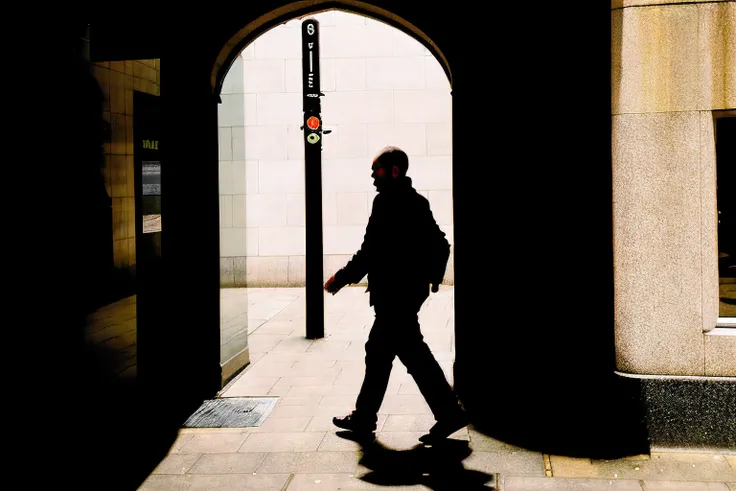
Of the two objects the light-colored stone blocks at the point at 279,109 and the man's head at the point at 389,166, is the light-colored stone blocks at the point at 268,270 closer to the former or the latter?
the light-colored stone blocks at the point at 279,109

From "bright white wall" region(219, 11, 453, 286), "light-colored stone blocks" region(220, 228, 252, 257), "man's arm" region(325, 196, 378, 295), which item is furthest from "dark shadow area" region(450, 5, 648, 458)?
"bright white wall" region(219, 11, 453, 286)

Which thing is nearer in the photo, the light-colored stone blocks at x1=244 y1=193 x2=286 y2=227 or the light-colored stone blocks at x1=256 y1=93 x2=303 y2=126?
the light-colored stone blocks at x1=256 y1=93 x2=303 y2=126

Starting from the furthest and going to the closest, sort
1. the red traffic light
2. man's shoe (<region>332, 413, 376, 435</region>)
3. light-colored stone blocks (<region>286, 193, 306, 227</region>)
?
light-colored stone blocks (<region>286, 193, 306, 227</region>) → the red traffic light → man's shoe (<region>332, 413, 376, 435</region>)

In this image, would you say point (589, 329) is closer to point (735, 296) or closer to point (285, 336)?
point (735, 296)

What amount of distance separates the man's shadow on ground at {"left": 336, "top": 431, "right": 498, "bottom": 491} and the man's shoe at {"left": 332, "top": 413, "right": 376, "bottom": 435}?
52mm

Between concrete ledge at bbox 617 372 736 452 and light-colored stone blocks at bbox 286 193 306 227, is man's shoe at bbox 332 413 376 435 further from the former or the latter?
light-colored stone blocks at bbox 286 193 306 227

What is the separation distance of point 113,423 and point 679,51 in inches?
182

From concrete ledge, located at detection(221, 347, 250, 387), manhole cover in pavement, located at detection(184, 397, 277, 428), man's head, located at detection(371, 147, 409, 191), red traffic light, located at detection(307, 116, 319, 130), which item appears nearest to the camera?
man's head, located at detection(371, 147, 409, 191)

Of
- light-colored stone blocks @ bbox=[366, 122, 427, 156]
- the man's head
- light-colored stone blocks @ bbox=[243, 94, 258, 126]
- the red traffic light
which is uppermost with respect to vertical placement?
light-colored stone blocks @ bbox=[243, 94, 258, 126]

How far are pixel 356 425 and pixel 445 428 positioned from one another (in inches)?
23.9

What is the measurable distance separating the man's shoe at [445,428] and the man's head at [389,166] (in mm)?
1517

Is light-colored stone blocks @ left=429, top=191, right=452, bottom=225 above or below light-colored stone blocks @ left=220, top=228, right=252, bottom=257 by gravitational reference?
above

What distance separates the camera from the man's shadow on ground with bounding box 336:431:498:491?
4242 millimetres

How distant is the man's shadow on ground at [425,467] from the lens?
13.9ft
